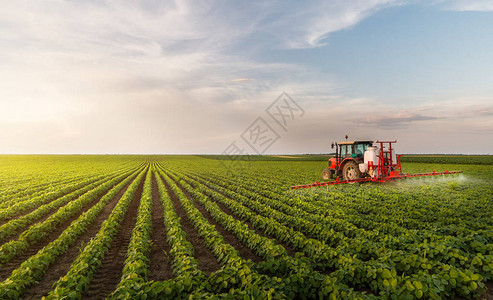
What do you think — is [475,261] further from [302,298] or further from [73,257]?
[73,257]

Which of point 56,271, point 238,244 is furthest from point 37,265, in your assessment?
point 238,244

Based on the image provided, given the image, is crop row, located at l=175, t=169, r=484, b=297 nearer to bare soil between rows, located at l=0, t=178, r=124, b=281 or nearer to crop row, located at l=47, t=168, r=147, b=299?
crop row, located at l=47, t=168, r=147, b=299

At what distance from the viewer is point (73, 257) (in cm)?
800

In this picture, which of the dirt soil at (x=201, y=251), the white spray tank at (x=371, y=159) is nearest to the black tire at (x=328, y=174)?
the white spray tank at (x=371, y=159)

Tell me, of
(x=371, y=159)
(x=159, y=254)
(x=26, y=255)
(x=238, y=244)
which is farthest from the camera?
(x=371, y=159)

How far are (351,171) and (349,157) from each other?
1.10 meters

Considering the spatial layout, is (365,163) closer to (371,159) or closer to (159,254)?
(371,159)

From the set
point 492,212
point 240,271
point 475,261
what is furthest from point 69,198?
point 492,212

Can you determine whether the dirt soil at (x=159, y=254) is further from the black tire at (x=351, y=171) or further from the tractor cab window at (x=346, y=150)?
the tractor cab window at (x=346, y=150)

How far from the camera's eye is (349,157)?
18344mm

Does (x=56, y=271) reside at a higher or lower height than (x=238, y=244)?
lower

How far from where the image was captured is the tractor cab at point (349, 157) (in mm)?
17581

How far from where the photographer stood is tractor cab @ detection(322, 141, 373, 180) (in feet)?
57.7

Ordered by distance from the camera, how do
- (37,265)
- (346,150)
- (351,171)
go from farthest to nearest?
(346,150)
(351,171)
(37,265)
